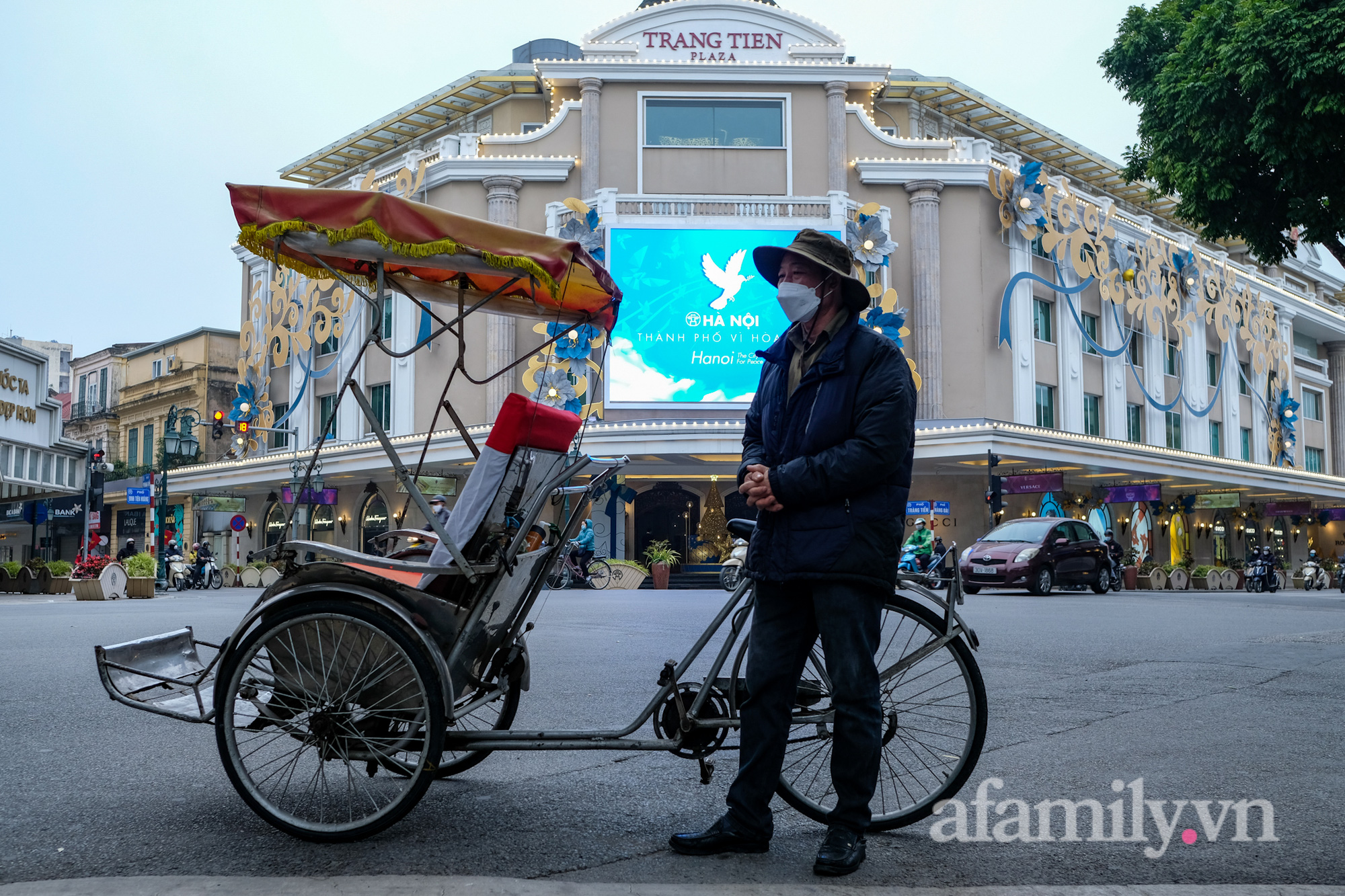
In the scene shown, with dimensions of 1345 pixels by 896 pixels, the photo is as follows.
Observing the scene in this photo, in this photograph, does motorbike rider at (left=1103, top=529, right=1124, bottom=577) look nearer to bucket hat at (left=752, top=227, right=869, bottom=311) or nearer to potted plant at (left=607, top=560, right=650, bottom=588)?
potted plant at (left=607, top=560, right=650, bottom=588)

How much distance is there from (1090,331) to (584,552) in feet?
73.9

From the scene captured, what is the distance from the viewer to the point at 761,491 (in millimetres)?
3422

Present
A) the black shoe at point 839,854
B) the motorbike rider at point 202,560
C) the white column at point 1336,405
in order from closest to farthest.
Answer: the black shoe at point 839,854
the motorbike rider at point 202,560
the white column at point 1336,405

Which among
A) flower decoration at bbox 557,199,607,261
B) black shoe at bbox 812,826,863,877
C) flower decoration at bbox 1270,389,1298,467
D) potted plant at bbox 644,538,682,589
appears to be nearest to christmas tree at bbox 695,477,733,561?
potted plant at bbox 644,538,682,589

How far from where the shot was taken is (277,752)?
4.68m

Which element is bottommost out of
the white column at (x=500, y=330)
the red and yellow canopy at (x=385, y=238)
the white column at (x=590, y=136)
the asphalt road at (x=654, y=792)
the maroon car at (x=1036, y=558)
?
the asphalt road at (x=654, y=792)

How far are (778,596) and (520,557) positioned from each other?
101 centimetres

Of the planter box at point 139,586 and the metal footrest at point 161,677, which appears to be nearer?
the metal footrest at point 161,677

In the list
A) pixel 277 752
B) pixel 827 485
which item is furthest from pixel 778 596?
pixel 277 752

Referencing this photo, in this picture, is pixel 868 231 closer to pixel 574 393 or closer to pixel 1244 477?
pixel 574 393

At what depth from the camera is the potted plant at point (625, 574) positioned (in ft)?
95.2

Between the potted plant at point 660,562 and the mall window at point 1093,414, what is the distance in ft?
55.5

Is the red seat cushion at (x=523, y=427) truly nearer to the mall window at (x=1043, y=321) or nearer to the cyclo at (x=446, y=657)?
the cyclo at (x=446, y=657)

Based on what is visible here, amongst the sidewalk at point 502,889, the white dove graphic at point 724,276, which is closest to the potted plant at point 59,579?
the white dove graphic at point 724,276
